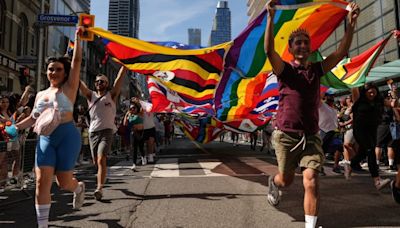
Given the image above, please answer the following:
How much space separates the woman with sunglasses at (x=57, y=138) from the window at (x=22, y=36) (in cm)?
2545

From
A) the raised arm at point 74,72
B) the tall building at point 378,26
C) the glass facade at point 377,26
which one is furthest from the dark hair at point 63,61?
the glass facade at point 377,26

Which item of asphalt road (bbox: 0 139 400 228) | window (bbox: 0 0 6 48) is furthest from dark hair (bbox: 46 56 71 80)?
window (bbox: 0 0 6 48)

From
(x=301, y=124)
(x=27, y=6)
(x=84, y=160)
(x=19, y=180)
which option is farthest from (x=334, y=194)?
(x=27, y=6)

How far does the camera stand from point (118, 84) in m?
5.47

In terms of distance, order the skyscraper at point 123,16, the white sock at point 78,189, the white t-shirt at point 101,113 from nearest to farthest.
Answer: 1. the white sock at point 78,189
2. the white t-shirt at point 101,113
3. the skyscraper at point 123,16

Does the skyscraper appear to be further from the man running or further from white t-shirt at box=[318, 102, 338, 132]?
the man running

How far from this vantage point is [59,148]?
3.45m

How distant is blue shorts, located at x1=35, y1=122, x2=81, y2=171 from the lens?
3.37 m

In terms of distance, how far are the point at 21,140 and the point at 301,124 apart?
18.0ft

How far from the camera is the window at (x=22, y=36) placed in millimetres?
25903

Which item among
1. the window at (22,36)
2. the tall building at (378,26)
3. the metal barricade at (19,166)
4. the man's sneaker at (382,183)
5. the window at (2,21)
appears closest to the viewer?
the man's sneaker at (382,183)

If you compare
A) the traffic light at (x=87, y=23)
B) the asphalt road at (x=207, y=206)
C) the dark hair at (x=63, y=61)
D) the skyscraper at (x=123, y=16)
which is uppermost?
the skyscraper at (x=123, y=16)

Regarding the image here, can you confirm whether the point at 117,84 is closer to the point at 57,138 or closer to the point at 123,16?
the point at 57,138

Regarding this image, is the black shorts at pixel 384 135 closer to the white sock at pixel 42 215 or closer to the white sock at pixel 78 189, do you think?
the white sock at pixel 78 189
